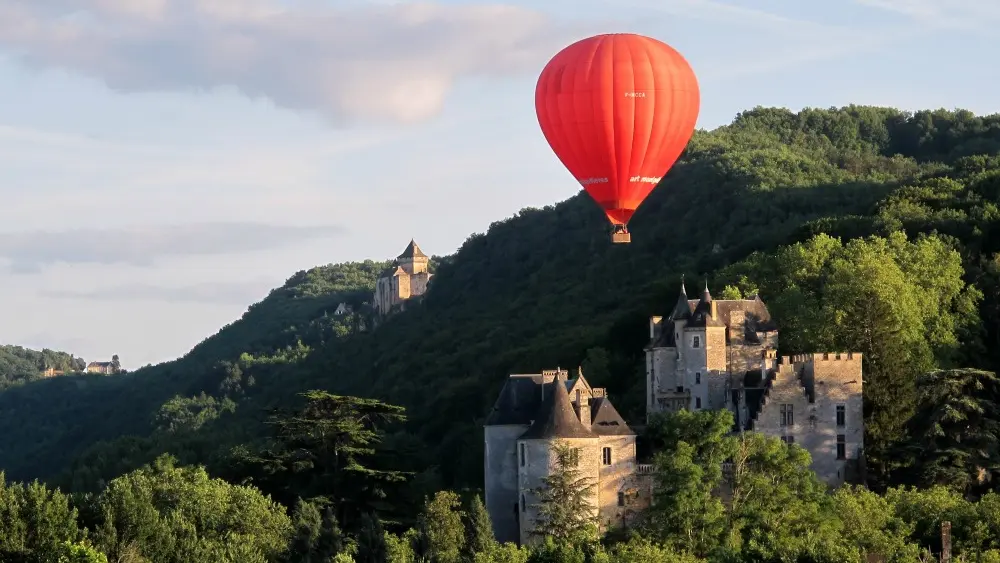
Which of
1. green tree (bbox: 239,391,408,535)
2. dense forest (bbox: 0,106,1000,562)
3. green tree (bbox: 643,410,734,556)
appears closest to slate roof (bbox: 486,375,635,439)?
green tree (bbox: 643,410,734,556)

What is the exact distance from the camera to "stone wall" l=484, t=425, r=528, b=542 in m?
67.5

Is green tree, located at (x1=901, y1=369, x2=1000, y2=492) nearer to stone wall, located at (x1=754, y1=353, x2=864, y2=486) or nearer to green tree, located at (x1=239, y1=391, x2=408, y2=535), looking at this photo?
stone wall, located at (x1=754, y1=353, x2=864, y2=486)

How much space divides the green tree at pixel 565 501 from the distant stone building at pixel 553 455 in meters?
0.30

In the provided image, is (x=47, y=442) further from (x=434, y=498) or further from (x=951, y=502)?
(x=951, y=502)

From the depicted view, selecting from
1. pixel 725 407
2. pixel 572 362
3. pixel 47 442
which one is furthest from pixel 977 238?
pixel 47 442

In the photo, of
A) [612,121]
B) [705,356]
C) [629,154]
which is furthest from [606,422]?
[612,121]

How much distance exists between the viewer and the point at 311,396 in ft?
251

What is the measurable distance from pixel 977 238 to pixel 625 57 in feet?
104

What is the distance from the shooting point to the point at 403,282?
568 feet

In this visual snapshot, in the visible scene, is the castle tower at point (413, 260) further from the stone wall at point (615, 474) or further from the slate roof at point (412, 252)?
the stone wall at point (615, 474)

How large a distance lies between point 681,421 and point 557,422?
3705 mm

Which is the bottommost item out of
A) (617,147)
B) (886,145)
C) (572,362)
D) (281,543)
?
(281,543)

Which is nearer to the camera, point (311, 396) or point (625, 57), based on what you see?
point (625, 57)

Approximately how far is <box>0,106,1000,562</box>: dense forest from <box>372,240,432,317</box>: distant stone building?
26255 mm
